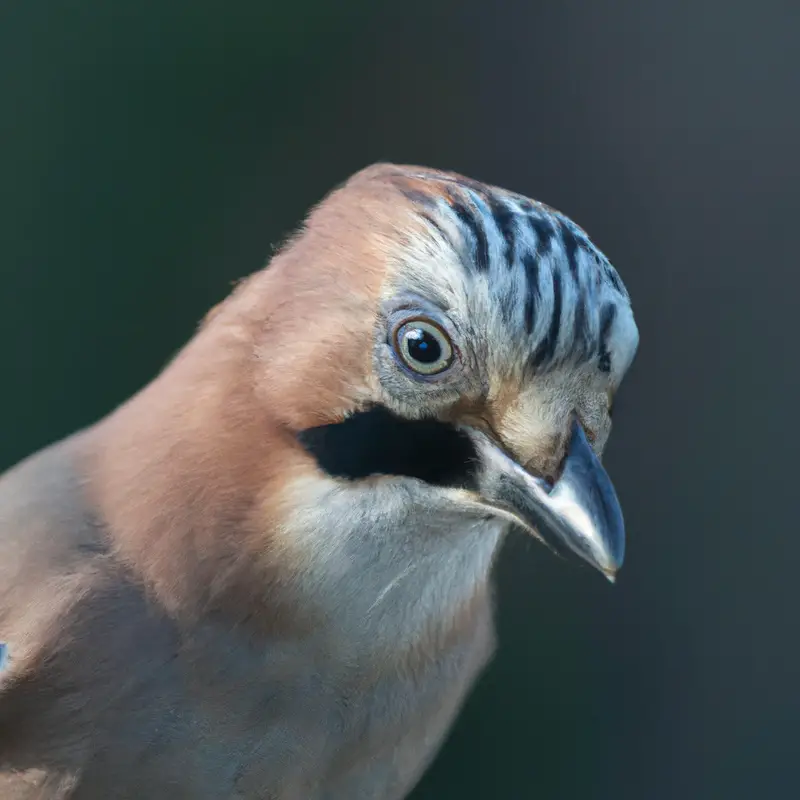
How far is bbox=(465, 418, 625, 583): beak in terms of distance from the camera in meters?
0.98

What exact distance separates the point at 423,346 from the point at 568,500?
0.20 meters

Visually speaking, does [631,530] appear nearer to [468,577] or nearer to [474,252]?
[468,577]

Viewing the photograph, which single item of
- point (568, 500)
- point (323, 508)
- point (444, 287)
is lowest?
point (323, 508)

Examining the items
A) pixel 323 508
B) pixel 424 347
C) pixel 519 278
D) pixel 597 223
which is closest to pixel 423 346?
pixel 424 347

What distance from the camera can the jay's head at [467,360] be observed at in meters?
0.98

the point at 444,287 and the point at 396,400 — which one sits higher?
the point at 444,287

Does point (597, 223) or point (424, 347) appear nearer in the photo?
point (424, 347)

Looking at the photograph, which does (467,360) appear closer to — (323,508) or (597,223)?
(323,508)

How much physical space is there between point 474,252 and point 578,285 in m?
0.11

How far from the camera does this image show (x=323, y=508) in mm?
1128

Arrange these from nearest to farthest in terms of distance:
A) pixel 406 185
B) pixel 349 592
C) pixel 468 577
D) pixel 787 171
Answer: pixel 406 185
pixel 349 592
pixel 468 577
pixel 787 171

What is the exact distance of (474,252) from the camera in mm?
984

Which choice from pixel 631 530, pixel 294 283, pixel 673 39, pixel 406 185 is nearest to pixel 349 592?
pixel 294 283

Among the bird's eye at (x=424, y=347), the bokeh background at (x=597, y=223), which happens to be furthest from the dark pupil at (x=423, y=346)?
the bokeh background at (x=597, y=223)
